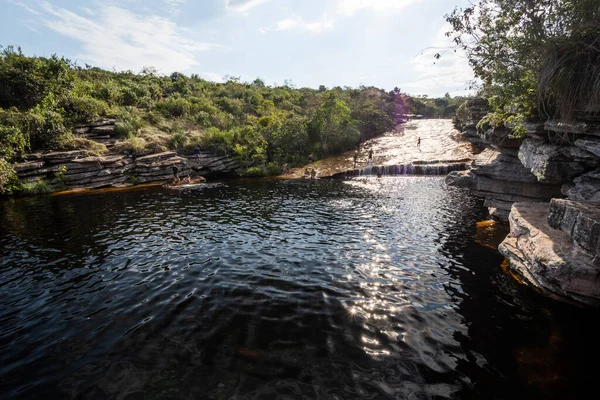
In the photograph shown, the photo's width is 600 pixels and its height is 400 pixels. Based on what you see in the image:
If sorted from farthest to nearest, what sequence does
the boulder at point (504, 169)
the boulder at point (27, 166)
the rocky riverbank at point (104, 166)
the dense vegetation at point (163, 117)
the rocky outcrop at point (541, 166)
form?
the dense vegetation at point (163, 117)
the rocky riverbank at point (104, 166)
the boulder at point (27, 166)
the boulder at point (504, 169)
the rocky outcrop at point (541, 166)

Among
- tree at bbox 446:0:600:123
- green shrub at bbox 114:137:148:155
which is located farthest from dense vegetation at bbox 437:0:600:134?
green shrub at bbox 114:137:148:155

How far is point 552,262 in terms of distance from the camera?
7363mm

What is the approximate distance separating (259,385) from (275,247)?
7.45 meters

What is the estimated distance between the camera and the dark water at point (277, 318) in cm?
545

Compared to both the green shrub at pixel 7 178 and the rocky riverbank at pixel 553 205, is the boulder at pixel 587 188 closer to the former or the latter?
the rocky riverbank at pixel 553 205

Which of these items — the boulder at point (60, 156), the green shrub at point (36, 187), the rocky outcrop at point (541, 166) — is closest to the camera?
the rocky outcrop at point (541, 166)

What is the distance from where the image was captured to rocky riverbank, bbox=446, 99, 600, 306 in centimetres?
702

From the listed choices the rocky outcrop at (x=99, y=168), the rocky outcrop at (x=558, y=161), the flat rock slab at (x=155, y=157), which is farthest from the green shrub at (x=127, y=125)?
the rocky outcrop at (x=558, y=161)

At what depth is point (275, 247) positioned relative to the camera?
12.6 meters

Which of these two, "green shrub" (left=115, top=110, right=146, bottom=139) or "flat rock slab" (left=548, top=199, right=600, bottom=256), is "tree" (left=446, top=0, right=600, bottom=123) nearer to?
"flat rock slab" (left=548, top=199, right=600, bottom=256)

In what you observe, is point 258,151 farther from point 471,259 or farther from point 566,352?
point 566,352

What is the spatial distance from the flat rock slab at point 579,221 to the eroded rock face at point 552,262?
1.39 ft

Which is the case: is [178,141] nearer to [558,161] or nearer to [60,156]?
[60,156]

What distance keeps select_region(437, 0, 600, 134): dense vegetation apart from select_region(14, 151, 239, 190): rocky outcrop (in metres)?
31.3
